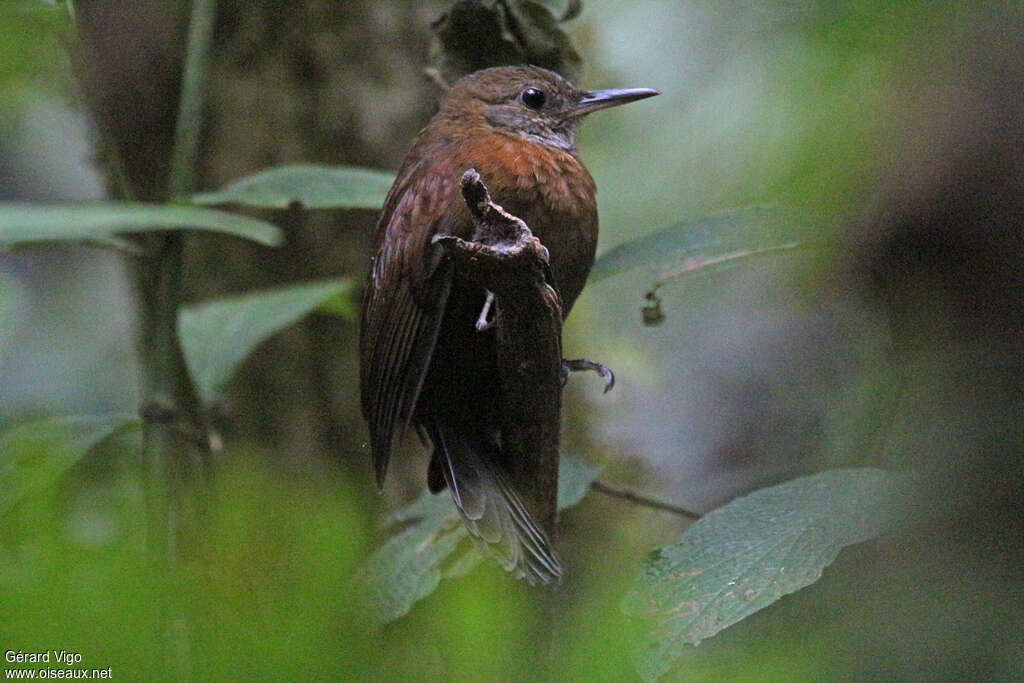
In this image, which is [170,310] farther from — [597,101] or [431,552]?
[597,101]

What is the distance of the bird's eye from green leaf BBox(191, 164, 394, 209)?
400mm

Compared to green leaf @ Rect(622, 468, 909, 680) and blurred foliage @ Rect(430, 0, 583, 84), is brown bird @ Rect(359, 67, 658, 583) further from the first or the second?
green leaf @ Rect(622, 468, 909, 680)

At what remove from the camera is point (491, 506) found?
66.7 inches

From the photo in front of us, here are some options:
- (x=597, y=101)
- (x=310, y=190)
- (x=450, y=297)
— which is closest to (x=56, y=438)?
(x=310, y=190)

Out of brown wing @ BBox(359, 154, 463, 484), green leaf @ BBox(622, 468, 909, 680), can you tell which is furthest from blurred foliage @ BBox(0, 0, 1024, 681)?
brown wing @ BBox(359, 154, 463, 484)

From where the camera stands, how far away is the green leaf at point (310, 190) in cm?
199

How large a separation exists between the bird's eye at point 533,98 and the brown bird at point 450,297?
9.0 inches

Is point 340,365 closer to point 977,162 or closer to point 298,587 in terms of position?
point 977,162

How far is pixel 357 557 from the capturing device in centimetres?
59

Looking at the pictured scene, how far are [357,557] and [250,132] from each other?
320 cm

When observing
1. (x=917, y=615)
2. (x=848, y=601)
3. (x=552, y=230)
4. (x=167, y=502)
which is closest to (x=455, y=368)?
(x=552, y=230)

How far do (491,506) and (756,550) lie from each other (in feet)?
1.45

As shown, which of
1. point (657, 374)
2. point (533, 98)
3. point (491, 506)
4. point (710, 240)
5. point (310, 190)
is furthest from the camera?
point (657, 374)

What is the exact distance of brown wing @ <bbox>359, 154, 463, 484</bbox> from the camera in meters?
1.91
